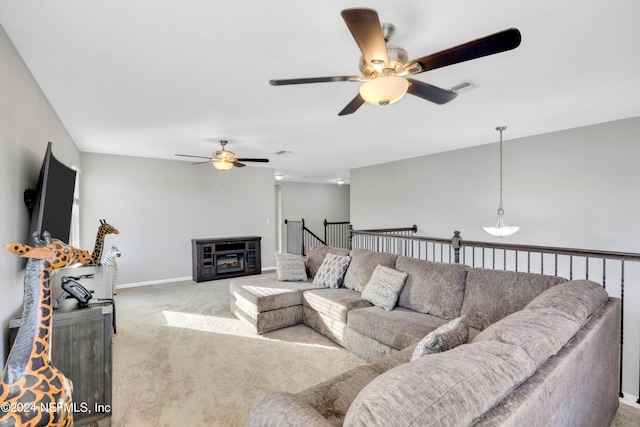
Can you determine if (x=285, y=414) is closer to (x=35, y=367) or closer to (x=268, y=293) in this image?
(x=35, y=367)

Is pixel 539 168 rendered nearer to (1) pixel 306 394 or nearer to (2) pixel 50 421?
(1) pixel 306 394

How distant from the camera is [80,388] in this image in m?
1.93

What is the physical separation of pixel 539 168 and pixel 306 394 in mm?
4595

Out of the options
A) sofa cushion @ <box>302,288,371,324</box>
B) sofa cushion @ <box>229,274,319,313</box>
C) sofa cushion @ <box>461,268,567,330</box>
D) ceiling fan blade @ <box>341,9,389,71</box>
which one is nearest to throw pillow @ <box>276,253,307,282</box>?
sofa cushion @ <box>229,274,319,313</box>

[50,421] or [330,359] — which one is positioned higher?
[50,421]

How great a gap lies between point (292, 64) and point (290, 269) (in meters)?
2.67

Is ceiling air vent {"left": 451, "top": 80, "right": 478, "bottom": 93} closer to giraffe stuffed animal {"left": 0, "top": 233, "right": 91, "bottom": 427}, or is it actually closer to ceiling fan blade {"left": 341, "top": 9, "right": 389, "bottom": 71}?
ceiling fan blade {"left": 341, "top": 9, "right": 389, "bottom": 71}

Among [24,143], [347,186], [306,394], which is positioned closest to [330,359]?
[306,394]

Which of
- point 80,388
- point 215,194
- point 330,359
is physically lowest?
point 330,359

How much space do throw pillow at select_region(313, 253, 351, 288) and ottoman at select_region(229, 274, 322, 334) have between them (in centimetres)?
12

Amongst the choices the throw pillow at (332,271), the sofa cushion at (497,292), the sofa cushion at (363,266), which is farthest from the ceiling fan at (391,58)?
the throw pillow at (332,271)

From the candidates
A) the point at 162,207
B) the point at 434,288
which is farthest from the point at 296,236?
the point at 434,288

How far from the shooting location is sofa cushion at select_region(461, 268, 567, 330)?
2229mm

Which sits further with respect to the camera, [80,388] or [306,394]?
[80,388]
